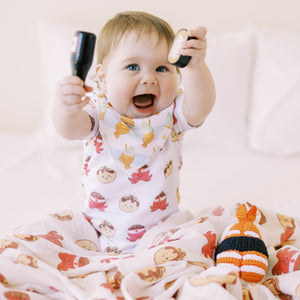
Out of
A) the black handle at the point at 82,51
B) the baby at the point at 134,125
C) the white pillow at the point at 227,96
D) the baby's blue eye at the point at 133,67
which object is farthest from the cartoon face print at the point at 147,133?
the white pillow at the point at 227,96

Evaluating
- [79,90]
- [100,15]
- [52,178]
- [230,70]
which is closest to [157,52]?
[79,90]

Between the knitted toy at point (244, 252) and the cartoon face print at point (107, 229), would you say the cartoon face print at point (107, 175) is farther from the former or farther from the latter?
the knitted toy at point (244, 252)

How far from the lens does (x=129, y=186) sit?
1023 mm

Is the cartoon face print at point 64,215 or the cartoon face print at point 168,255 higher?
the cartoon face print at point 168,255

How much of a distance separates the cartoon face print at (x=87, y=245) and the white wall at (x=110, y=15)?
3.44ft

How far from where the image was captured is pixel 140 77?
961 millimetres

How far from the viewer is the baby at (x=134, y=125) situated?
0.96 meters

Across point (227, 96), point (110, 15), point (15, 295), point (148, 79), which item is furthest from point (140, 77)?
point (110, 15)

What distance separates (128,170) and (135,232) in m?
0.15

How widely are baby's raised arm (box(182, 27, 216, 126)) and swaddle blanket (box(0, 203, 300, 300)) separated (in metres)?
0.24

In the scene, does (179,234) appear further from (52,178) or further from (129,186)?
(52,178)

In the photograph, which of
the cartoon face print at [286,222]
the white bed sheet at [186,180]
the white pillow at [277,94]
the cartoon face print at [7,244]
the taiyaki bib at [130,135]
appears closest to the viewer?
the cartoon face print at [7,244]

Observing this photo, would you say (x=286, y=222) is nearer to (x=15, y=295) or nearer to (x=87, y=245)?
(x=87, y=245)

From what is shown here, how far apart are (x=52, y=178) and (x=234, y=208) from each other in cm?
71
